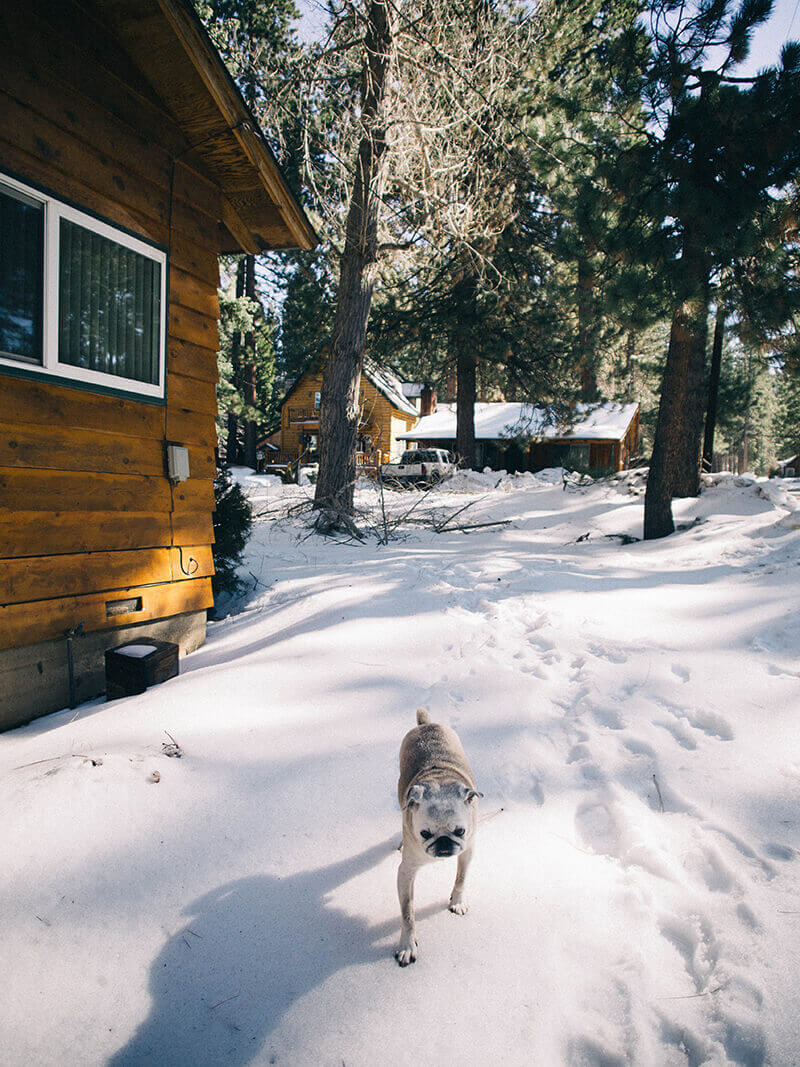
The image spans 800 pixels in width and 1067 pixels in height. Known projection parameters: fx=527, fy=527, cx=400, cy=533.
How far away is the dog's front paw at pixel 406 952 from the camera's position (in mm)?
1846

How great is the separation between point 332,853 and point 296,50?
1069 cm

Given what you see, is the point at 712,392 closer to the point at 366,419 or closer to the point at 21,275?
the point at 21,275

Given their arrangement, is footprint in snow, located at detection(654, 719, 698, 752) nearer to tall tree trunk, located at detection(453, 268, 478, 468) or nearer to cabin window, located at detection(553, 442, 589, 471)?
tall tree trunk, located at detection(453, 268, 478, 468)

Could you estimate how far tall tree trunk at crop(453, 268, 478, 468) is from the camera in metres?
18.6

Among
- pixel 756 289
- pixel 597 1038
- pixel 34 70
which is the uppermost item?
pixel 756 289

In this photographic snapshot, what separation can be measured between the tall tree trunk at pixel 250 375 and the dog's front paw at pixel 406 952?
24.7 meters

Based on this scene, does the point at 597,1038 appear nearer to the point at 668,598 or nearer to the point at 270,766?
the point at 270,766

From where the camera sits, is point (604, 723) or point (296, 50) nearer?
point (604, 723)

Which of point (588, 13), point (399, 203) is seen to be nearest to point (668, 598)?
point (399, 203)

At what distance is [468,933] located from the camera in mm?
1954

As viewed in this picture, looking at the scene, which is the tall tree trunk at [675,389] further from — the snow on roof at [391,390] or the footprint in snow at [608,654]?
the snow on roof at [391,390]

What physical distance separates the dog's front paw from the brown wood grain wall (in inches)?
122

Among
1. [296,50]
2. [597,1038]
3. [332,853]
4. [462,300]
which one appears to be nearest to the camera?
[597,1038]

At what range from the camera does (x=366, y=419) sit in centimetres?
3403
